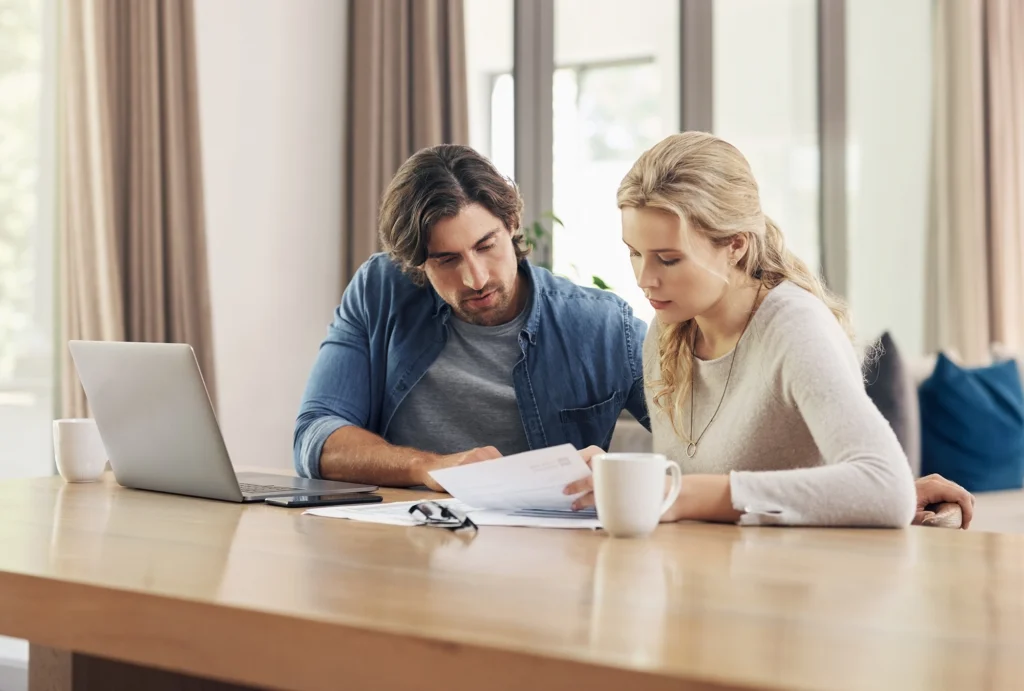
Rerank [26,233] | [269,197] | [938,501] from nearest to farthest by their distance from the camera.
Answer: [938,501]
[26,233]
[269,197]

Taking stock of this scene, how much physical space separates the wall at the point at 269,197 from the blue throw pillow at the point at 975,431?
2139 mm

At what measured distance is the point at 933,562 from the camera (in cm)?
102

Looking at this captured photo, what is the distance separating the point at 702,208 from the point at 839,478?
0.48 meters

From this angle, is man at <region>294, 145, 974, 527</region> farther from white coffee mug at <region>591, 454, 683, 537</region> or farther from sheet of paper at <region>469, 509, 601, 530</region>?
white coffee mug at <region>591, 454, 683, 537</region>

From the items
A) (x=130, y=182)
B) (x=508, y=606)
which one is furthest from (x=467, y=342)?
(x=130, y=182)

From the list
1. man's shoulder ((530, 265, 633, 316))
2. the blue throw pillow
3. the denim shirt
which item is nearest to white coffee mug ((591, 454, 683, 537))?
the denim shirt

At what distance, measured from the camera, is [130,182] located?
2957 millimetres

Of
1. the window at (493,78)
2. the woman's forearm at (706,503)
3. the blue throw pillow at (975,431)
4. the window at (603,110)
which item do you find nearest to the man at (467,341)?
the woman's forearm at (706,503)

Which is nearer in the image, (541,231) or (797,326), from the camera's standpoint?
(797,326)

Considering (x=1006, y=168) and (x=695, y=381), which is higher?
(x=1006, y=168)

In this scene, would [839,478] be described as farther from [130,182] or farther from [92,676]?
[130,182]

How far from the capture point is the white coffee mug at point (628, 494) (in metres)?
1.13

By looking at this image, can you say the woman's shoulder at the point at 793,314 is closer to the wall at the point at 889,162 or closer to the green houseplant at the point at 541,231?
the green houseplant at the point at 541,231

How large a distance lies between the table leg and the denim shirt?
0.71 metres
